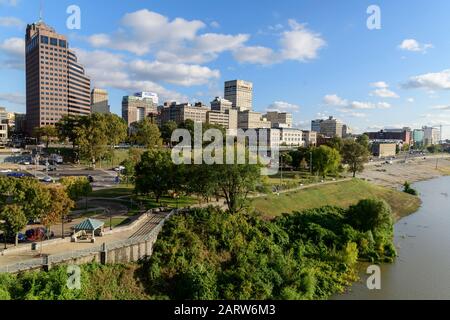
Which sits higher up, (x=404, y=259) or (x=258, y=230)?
(x=258, y=230)

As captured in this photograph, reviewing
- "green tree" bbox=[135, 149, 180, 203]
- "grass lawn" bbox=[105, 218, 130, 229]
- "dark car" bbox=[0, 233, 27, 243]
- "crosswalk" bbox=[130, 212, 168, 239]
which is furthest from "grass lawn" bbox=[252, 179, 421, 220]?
"dark car" bbox=[0, 233, 27, 243]

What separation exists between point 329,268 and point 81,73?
491 ft

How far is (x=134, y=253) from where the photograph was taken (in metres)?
29.1

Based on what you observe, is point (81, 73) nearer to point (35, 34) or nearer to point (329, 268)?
point (35, 34)

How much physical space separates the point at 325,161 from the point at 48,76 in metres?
115

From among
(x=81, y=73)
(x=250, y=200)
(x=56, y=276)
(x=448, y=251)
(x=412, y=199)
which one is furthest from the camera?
(x=81, y=73)

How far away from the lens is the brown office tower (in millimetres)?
138750

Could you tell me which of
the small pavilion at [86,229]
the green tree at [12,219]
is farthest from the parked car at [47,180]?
the green tree at [12,219]

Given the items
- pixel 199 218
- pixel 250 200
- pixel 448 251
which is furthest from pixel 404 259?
pixel 199 218

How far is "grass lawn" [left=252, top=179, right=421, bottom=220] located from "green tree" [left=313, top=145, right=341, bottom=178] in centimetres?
553

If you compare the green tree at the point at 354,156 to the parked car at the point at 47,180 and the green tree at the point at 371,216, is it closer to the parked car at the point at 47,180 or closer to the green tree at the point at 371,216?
the green tree at the point at 371,216

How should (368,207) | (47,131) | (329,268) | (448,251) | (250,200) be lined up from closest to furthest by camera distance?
(329,268) < (448,251) < (368,207) < (250,200) < (47,131)

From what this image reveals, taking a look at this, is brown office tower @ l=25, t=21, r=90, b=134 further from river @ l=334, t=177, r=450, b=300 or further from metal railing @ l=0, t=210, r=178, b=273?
river @ l=334, t=177, r=450, b=300
